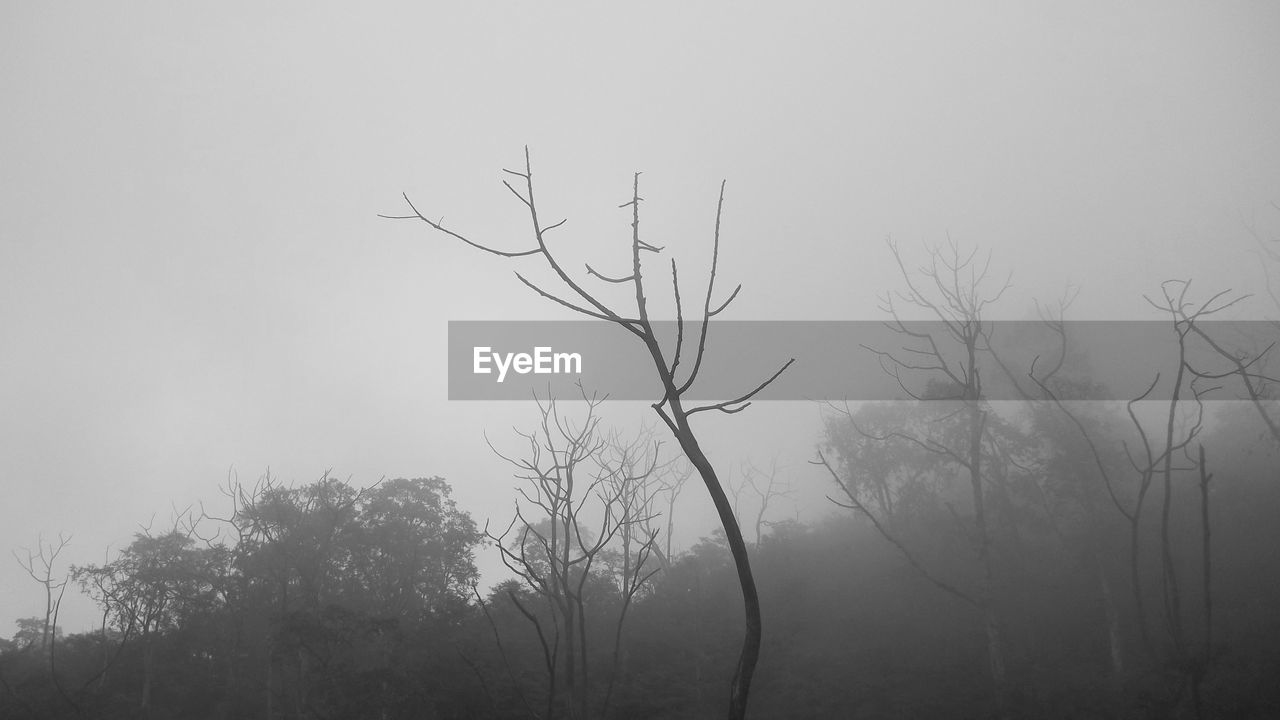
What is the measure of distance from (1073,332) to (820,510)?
74.1ft

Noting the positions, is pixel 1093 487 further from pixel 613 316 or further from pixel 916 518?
pixel 613 316

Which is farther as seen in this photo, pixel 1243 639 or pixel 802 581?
pixel 802 581

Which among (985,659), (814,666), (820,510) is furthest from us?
(820,510)

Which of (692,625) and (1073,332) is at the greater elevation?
(1073,332)

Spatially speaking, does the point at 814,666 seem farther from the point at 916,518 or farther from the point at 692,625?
the point at 916,518

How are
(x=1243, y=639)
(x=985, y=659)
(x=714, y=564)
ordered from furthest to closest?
(x=714, y=564), (x=985, y=659), (x=1243, y=639)

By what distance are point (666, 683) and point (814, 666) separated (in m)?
5.50

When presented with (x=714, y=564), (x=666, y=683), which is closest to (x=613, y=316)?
(x=666, y=683)

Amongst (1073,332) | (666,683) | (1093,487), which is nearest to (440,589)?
(666,683)

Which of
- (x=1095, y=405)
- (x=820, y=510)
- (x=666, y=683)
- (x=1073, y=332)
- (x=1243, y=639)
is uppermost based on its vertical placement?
(x=1073, y=332)

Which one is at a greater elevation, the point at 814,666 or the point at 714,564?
the point at 714,564

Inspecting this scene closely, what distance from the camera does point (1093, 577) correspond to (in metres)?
25.7

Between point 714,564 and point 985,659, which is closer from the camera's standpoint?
point 985,659

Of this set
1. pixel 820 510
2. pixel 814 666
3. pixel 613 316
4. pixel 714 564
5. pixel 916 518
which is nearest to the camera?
pixel 613 316
